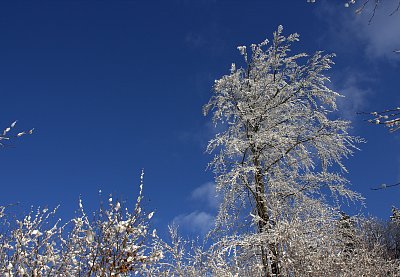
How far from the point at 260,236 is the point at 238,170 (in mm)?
1791

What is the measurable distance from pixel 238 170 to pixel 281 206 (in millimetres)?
1403

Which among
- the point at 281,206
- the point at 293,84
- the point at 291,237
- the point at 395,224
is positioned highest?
the point at 395,224

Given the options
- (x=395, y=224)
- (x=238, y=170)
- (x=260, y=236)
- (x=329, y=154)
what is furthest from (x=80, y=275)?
(x=395, y=224)

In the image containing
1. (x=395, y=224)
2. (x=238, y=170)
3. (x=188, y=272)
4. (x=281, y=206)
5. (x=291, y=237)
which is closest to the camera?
(x=291, y=237)

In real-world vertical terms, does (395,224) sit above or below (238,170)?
above

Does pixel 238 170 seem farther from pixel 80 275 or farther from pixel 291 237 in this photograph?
pixel 80 275

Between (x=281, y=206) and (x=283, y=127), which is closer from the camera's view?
(x=281, y=206)

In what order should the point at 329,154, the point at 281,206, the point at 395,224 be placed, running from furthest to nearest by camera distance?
the point at 395,224 < the point at 329,154 < the point at 281,206

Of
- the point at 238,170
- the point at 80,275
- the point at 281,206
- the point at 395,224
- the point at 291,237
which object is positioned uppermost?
the point at 395,224

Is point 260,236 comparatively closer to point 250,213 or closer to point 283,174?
point 250,213

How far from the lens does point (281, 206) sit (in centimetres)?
938

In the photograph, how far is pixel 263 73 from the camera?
37.5 ft

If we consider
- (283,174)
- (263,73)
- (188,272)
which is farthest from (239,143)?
(188,272)

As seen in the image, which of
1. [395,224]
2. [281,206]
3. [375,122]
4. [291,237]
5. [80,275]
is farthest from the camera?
[395,224]
